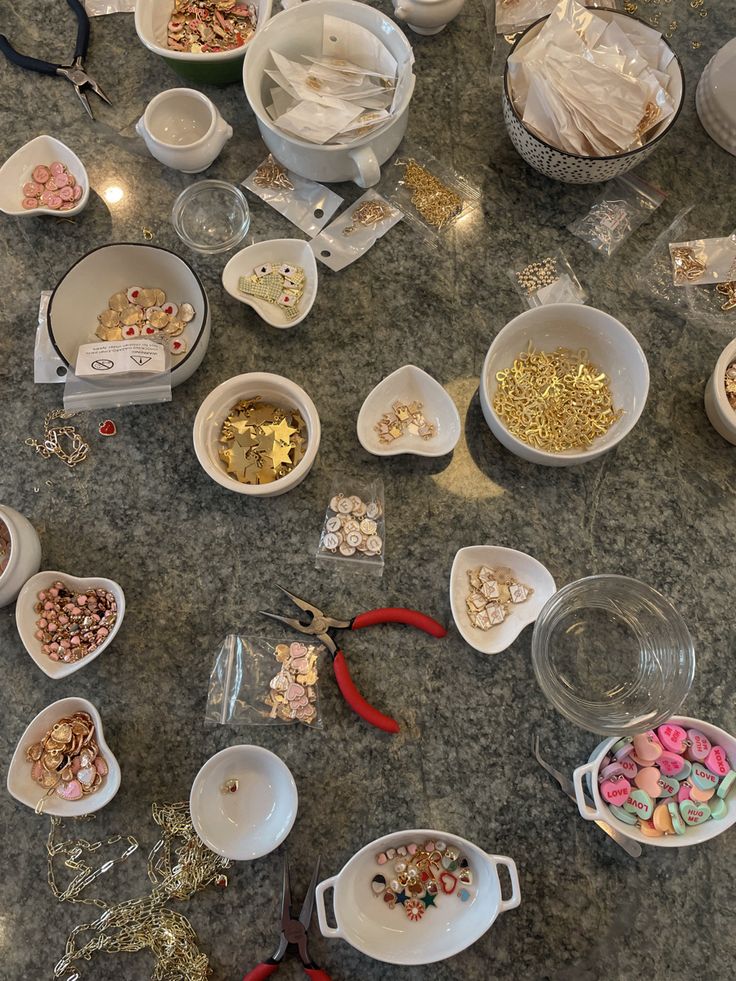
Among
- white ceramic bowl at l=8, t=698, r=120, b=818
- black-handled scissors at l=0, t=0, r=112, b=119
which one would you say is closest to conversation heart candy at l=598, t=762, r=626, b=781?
white ceramic bowl at l=8, t=698, r=120, b=818

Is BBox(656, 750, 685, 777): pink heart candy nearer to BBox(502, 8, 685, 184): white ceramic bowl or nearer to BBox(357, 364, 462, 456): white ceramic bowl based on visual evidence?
BBox(357, 364, 462, 456): white ceramic bowl

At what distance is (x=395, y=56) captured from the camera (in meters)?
0.97

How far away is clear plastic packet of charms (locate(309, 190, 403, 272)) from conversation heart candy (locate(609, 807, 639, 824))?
809 mm

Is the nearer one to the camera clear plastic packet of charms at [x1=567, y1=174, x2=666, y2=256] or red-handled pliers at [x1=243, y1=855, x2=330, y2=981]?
red-handled pliers at [x1=243, y1=855, x2=330, y2=981]

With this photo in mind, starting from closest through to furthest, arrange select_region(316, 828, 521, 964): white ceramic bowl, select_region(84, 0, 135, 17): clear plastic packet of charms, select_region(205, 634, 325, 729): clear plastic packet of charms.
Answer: select_region(316, 828, 521, 964): white ceramic bowl, select_region(205, 634, 325, 729): clear plastic packet of charms, select_region(84, 0, 135, 17): clear plastic packet of charms

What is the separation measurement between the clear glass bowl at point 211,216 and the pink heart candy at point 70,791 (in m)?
0.75

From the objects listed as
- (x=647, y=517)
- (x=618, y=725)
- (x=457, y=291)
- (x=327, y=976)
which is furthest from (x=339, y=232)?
(x=327, y=976)

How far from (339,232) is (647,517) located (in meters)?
0.60

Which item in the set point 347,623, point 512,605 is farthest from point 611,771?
point 347,623

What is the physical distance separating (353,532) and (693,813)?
1.74 ft

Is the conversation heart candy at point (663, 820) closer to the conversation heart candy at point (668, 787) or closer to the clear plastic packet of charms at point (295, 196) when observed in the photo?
the conversation heart candy at point (668, 787)

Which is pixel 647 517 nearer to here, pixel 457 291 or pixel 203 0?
pixel 457 291

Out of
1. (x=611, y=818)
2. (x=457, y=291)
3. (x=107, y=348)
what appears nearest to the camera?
(x=611, y=818)

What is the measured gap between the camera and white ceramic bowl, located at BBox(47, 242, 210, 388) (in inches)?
36.1
